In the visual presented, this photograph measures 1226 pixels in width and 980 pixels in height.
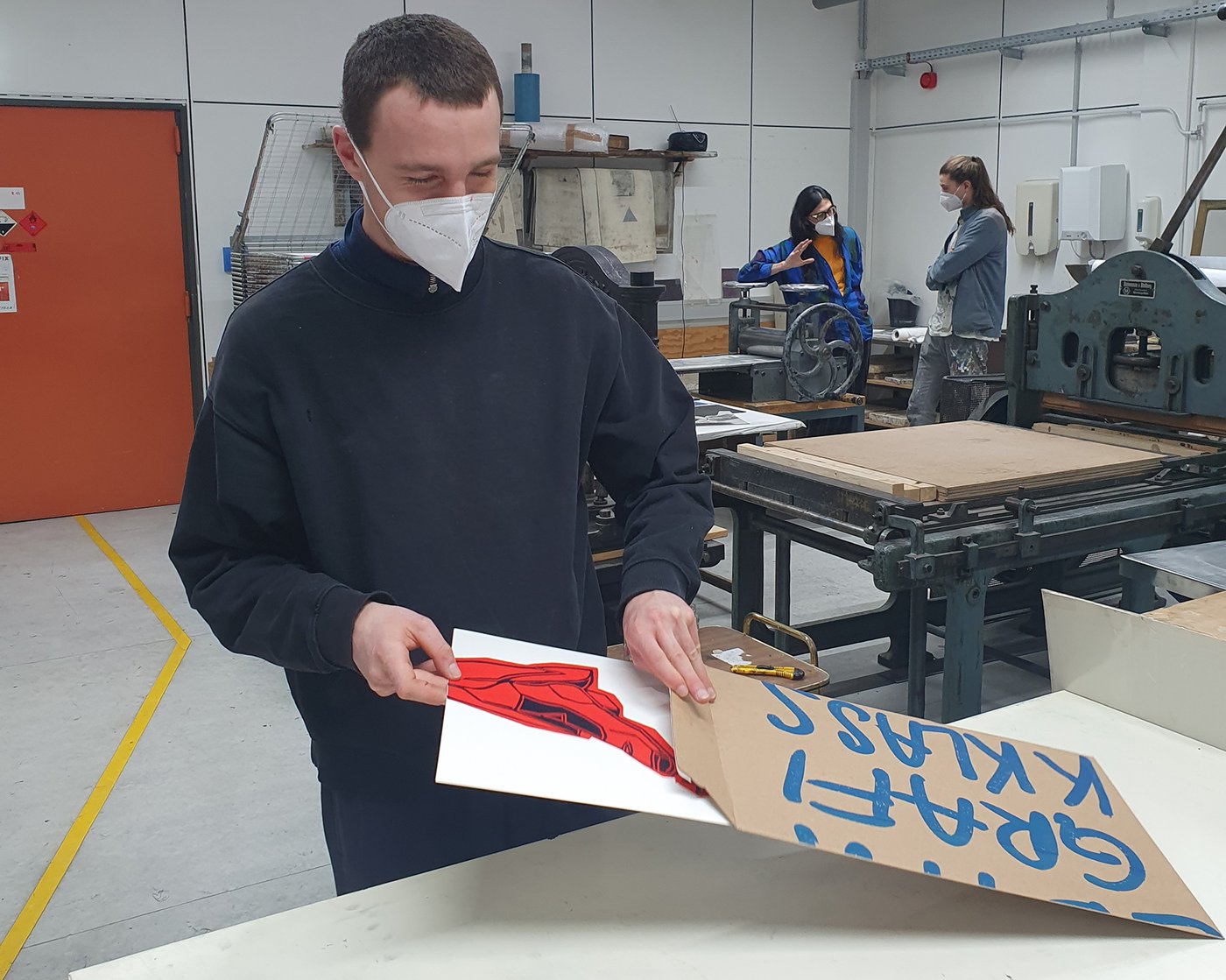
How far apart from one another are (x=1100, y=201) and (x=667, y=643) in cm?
546

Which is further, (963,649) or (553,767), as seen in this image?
(963,649)

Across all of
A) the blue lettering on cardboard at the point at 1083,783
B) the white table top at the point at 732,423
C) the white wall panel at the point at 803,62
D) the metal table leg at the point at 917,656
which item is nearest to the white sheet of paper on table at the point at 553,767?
the blue lettering on cardboard at the point at 1083,783

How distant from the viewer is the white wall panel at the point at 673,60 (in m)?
6.43

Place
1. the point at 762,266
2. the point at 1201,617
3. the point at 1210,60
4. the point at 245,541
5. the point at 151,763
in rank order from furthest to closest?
1. the point at 762,266
2. the point at 1210,60
3. the point at 151,763
4. the point at 1201,617
5. the point at 245,541

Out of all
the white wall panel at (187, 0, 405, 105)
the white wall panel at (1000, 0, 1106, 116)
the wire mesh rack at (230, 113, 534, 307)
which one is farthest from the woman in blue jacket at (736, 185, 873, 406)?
the white wall panel at (187, 0, 405, 105)

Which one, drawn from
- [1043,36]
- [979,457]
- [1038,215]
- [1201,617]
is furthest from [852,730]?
[1043,36]

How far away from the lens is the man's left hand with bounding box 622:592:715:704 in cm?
104

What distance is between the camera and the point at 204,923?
2236 mm

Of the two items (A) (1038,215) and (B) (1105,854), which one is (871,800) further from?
(A) (1038,215)

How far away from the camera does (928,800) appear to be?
988mm

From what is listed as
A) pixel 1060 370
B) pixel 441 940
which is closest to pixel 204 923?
pixel 441 940

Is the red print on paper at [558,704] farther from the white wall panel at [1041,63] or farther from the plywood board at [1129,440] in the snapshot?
the white wall panel at [1041,63]

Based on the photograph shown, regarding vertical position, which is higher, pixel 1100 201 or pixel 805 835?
pixel 1100 201

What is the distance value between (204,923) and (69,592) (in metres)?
2.48
